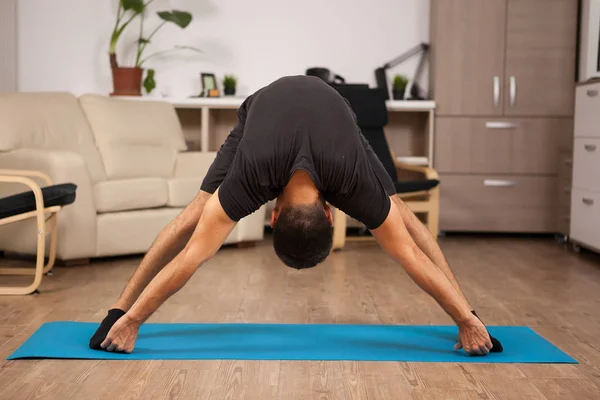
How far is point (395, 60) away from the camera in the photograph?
6043mm

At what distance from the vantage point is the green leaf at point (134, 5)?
5.60 meters

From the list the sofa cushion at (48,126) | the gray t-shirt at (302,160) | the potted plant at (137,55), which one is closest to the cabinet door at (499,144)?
the potted plant at (137,55)

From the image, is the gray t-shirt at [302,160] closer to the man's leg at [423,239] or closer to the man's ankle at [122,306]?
the man's leg at [423,239]

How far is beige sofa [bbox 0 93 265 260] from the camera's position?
4289 mm

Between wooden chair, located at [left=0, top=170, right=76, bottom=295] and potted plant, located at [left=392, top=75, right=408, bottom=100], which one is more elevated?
potted plant, located at [left=392, top=75, right=408, bottom=100]

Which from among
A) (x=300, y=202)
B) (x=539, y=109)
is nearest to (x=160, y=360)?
(x=300, y=202)

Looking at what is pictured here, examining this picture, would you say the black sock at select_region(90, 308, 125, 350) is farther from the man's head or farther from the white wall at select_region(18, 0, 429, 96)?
the white wall at select_region(18, 0, 429, 96)

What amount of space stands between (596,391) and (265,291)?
5.91 feet

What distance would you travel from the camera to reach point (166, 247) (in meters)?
2.73

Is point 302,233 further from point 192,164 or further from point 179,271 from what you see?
point 192,164

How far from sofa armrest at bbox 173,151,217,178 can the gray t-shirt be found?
280 centimetres

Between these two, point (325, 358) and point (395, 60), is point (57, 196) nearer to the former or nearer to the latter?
point (325, 358)

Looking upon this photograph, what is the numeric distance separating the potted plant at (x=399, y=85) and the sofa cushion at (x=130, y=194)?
1.92 meters

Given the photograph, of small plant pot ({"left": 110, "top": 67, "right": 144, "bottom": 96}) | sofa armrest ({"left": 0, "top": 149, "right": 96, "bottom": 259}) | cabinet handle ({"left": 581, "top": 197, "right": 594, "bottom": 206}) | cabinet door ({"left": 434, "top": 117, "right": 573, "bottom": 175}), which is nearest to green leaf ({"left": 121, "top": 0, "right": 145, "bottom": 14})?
small plant pot ({"left": 110, "top": 67, "right": 144, "bottom": 96})
